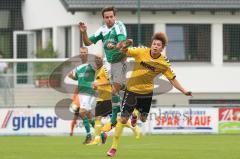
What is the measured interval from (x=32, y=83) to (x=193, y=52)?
8677mm

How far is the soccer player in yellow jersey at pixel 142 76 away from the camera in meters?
15.5

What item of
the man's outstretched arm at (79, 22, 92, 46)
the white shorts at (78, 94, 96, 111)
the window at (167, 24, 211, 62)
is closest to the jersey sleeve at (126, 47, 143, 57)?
the man's outstretched arm at (79, 22, 92, 46)

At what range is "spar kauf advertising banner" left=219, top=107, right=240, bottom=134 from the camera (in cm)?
2895

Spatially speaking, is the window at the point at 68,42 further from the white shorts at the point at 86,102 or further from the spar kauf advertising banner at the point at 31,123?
the white shorts at the point at 86,102

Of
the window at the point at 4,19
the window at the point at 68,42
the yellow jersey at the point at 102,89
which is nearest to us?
the yellow jersey at the point at 102,89

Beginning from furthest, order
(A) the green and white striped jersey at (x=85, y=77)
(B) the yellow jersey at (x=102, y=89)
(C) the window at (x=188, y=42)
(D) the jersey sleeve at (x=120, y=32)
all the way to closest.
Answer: (C) the window at (x=188, y=42) → (A) the green and white striped jersey at (x=85, y=77) → (B) the yellow jersey at (x=102, y=89) → (D) the jersey sleeve at (x=120, y=32)

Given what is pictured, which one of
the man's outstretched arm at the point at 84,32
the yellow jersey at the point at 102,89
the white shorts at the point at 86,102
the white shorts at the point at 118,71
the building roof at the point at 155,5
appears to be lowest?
the white shorts at the point at 86,102

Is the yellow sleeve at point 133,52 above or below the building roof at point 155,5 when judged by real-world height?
below

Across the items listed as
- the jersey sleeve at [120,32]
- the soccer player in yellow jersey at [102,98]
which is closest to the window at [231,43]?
the soccer player in yellow jersey at [102,98]

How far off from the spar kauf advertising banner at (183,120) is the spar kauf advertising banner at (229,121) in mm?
204

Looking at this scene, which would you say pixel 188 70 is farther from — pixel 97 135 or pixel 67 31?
pixel 97 135

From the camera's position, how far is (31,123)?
2769 centimetres

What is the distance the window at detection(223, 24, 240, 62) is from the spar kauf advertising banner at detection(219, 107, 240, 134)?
24.7ft

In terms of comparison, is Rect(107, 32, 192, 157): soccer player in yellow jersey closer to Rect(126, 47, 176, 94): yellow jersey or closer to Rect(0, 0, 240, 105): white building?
Rect(126, 47, 176, 94): yellow jersey
